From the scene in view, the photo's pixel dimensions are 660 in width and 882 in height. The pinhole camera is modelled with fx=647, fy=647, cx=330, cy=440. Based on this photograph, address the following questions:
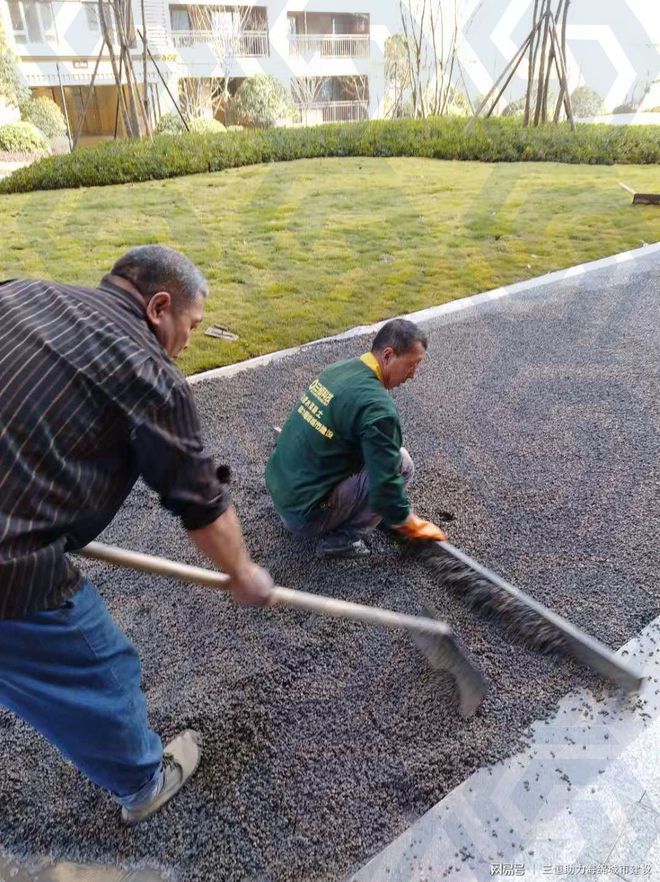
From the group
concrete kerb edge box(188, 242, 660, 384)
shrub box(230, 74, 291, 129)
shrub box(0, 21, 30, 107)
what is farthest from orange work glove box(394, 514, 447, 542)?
shrub box(230, 74, 291, 129)

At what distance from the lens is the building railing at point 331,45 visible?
63.8 ft

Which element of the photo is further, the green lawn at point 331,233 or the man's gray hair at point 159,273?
the green lawn at point 331,233

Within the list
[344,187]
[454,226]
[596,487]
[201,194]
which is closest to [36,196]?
[201,194]

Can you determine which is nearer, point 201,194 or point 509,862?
point 509,862

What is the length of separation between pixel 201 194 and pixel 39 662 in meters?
9.56

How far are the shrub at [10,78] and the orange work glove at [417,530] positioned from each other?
15528 millimetres

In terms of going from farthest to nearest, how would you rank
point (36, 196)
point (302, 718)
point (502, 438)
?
1. point (36, 196)
2. point (502, 438)
3. point (302, 718)

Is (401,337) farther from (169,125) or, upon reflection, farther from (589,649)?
(169,125)

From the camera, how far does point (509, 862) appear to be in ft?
6.03

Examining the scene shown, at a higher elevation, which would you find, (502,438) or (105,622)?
(105,622)

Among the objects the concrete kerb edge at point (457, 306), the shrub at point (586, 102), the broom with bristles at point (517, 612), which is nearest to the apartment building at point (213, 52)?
the shrub at point (586, 102)

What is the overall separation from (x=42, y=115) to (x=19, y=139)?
2.60 metres

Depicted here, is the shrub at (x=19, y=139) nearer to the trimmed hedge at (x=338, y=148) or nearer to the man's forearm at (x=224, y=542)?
the trimmed hedge at (x=338, y=148)

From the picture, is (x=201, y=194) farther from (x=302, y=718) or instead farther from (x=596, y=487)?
(x=302, y=718)
